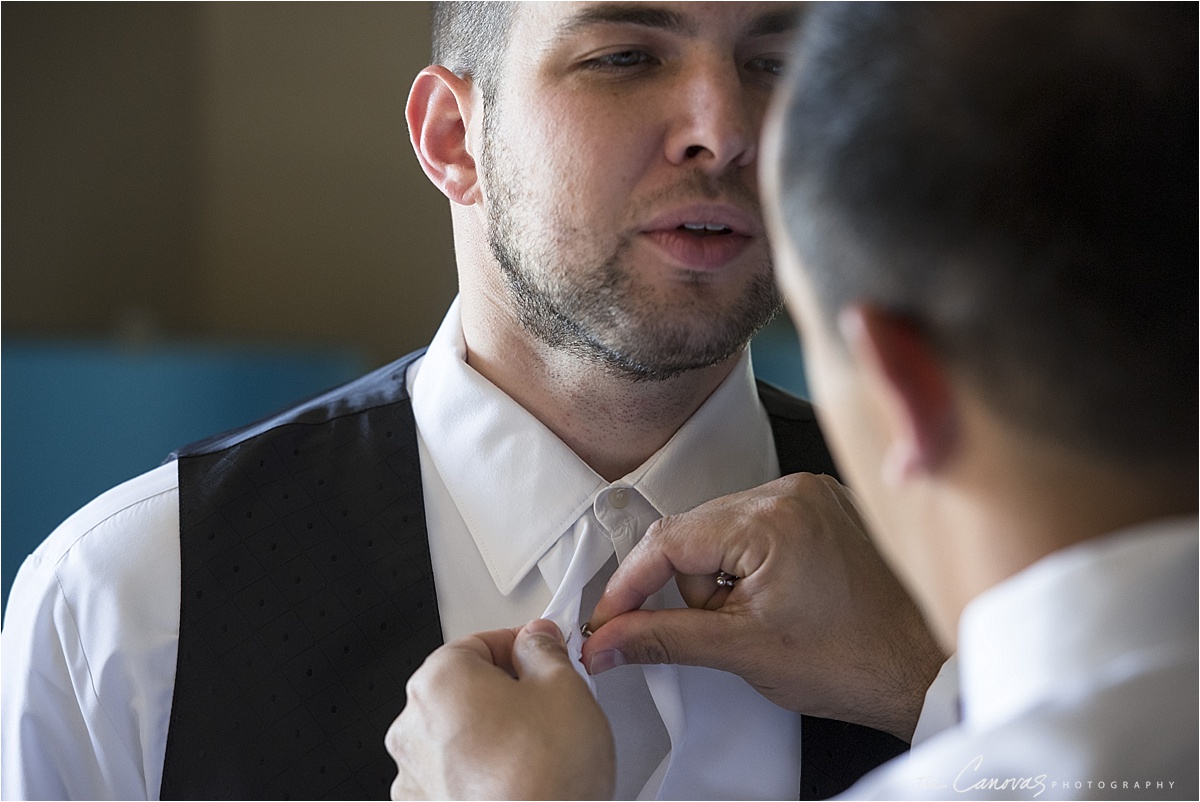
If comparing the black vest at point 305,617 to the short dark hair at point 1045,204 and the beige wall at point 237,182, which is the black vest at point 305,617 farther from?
the beige wall at point 237,182

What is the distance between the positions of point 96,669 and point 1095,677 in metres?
0.87

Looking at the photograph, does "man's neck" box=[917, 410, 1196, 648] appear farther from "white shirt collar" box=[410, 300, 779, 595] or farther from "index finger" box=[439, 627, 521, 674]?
"white shirt collar" box=[410, 300, 779, 595]

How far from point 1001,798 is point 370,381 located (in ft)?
2.97

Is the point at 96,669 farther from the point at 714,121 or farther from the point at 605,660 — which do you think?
the point at 714,121

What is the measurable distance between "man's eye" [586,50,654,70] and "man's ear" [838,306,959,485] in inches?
23.7

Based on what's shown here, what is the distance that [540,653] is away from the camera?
0.95 meters

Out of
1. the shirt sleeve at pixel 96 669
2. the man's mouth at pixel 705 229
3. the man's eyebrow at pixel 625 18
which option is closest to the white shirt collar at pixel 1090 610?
the man's mouth at pixel 705 229

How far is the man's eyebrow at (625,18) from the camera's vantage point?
1.15 m

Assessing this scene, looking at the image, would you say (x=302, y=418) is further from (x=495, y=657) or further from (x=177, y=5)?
(x=177, y=5)

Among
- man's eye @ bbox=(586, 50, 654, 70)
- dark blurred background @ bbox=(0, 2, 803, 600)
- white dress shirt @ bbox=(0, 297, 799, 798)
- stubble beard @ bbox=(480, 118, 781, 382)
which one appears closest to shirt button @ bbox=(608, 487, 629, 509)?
white dress shirt @ bbox=(0, 297, 799, 798)

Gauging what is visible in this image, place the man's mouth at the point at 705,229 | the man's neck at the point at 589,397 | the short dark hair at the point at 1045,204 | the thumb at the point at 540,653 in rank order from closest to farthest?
the short dark hair at the point at 1045,204 → the thumb at the point at 540,653 → the man's mouth at the point at 705,229 → the man's neck at the point at 589,397

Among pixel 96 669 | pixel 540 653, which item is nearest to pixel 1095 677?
pixel 540 653

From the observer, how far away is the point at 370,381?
1.40m

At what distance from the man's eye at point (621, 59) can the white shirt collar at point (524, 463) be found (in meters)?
0.34
